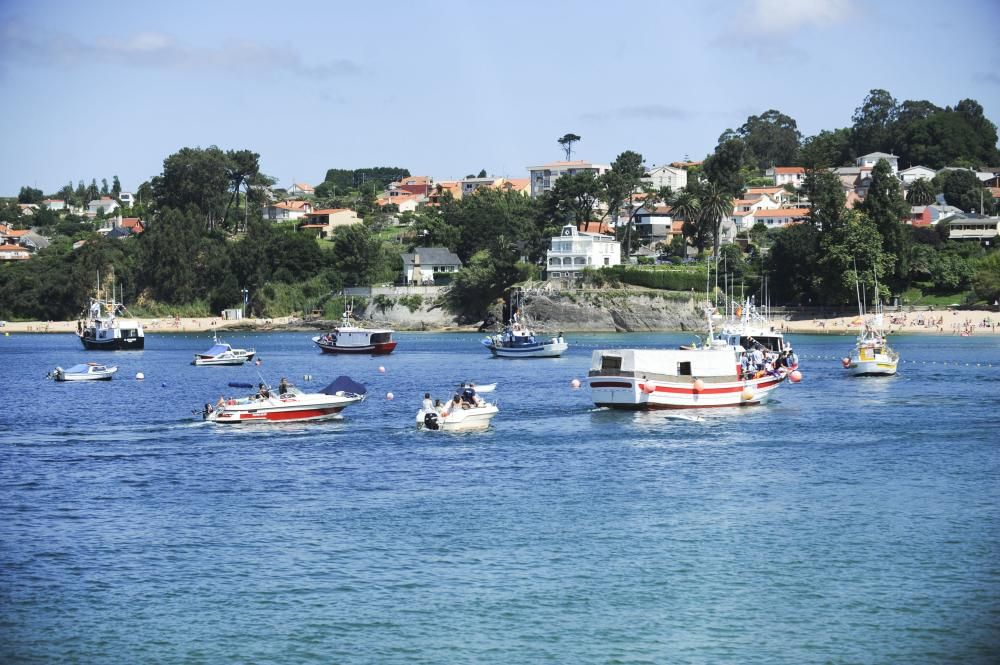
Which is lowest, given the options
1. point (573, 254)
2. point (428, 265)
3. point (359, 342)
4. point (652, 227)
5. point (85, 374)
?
point (85, 374)

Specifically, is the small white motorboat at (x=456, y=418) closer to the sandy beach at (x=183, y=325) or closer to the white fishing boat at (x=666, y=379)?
the white fishing boat at (x=666, y=379)

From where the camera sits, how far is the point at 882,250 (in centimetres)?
14662

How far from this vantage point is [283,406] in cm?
5831

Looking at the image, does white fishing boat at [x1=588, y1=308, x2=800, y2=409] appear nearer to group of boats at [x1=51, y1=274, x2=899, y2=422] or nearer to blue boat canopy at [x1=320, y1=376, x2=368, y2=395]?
group of boats at [x1=51, y1=274, x2=899, y2=422]

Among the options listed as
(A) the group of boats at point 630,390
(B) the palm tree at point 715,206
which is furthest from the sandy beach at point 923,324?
(A) the group of boats at point 630,390

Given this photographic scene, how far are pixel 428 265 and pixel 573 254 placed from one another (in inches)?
1055

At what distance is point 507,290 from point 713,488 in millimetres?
123612

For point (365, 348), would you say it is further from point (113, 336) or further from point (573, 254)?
point (573, 254)

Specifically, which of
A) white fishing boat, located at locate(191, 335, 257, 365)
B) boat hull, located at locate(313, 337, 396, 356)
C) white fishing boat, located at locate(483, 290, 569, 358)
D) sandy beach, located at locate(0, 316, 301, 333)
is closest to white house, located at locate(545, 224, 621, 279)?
sandy beach, located at locate(0, 316, 301, 333)

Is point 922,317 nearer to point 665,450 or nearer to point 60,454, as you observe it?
point 665,450

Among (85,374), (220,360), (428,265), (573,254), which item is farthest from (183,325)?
(85,374)

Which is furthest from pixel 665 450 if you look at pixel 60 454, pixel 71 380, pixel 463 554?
pixel 71 380

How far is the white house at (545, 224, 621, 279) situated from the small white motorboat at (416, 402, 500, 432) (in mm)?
109694

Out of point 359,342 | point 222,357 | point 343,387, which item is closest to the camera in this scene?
point 343,387
